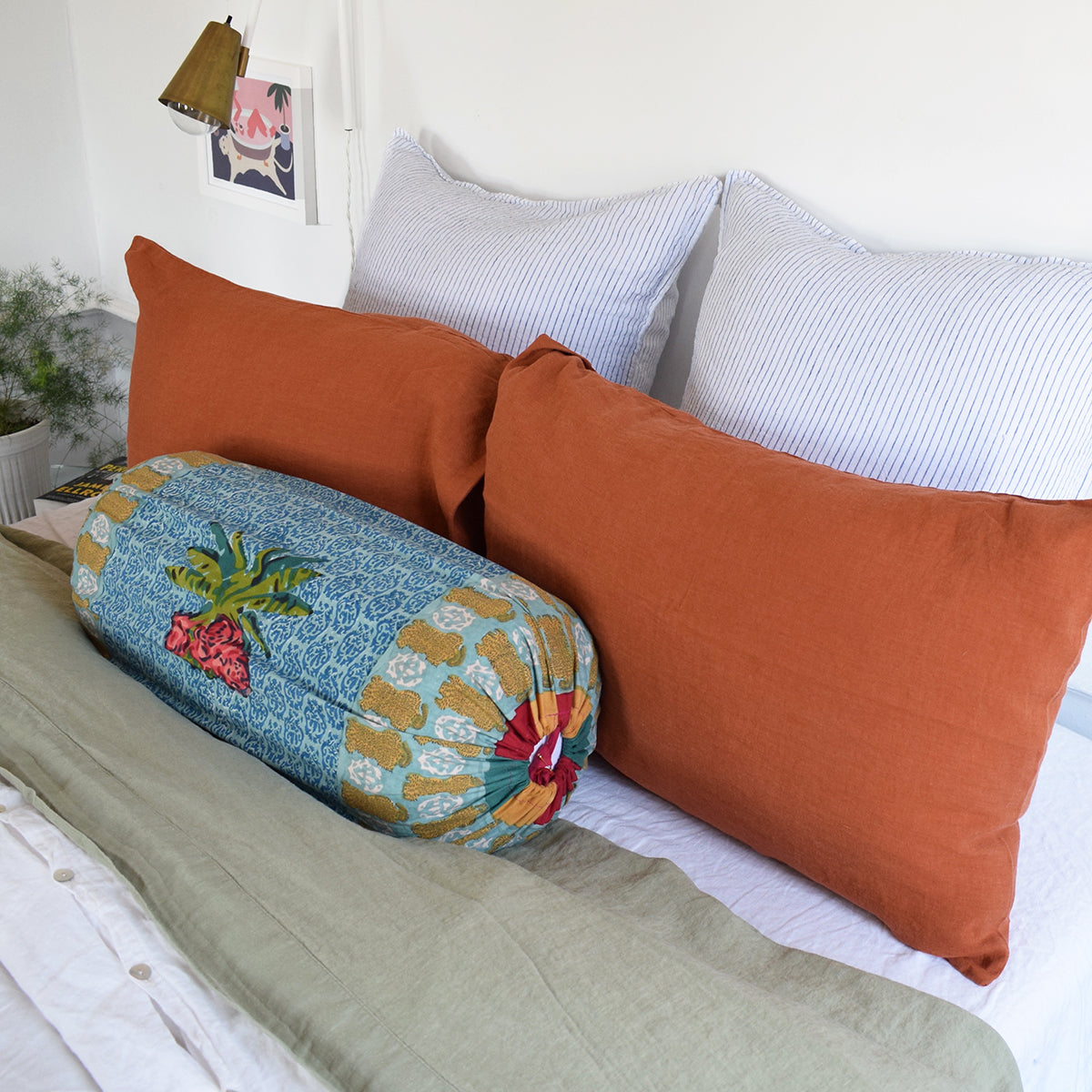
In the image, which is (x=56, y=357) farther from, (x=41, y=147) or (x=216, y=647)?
(x=216, y=647)

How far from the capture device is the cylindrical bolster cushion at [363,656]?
73 cm

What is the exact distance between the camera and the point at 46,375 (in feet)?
7.00

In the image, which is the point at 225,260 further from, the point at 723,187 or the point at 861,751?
the point at 861,751

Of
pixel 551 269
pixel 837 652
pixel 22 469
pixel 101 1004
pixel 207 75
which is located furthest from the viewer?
pixel 22 469

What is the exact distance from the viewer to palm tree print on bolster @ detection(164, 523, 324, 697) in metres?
0.79

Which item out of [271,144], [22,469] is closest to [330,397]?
[271,144]

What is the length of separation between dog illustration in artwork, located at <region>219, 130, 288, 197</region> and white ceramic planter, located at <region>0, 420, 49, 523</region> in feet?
2.16

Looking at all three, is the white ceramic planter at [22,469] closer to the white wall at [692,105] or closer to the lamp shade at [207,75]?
the white wall at [692,105]

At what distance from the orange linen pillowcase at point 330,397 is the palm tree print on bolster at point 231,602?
0.21 m

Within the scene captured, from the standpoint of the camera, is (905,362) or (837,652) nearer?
(837,652)

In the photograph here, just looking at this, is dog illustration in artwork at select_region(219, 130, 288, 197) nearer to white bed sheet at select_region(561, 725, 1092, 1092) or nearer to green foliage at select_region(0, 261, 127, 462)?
green foliage at select_region(0, 261, 127, 462)

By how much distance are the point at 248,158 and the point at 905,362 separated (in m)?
1.47

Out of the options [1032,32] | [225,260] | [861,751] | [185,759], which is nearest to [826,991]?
[861,751]

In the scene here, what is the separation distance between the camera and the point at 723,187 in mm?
1189
